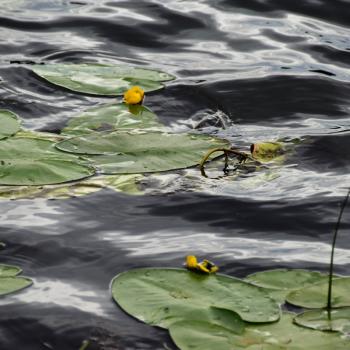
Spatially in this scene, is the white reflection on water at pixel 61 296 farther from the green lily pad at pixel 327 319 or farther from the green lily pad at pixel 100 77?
the green lily pad at pixel 100 77

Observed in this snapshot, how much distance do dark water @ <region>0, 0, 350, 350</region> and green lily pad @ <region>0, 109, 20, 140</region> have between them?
0.08 metres

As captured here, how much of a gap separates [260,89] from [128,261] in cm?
185

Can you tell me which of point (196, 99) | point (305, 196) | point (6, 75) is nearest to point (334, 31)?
point (196, 99)

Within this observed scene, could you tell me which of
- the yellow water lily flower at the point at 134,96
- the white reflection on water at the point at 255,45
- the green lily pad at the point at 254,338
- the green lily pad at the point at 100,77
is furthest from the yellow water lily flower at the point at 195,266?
the white reflection on water at the point at 255,45

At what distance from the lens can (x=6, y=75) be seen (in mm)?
4316

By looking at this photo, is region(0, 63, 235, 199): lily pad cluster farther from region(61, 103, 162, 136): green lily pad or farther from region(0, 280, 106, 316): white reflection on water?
region(0, 280, 106, 316): white reflection on water

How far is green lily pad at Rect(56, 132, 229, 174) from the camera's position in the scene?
3232mm

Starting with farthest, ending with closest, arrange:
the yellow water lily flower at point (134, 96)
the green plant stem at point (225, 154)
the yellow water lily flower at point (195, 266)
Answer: the yellow water lily flower at point (134, 96) → the green plant stem at point (225, 154) → the yellow water lily flower at point (195, 266)

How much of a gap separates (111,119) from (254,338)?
5.72ft

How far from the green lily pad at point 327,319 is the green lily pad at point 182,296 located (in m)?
0.06

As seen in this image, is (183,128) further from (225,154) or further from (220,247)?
(220,247)

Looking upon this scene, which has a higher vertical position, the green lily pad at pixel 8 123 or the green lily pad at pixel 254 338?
the green lily pad at pixel 8 123

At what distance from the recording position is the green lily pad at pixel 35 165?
3070mm

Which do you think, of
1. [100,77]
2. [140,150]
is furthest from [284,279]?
[100,77]
